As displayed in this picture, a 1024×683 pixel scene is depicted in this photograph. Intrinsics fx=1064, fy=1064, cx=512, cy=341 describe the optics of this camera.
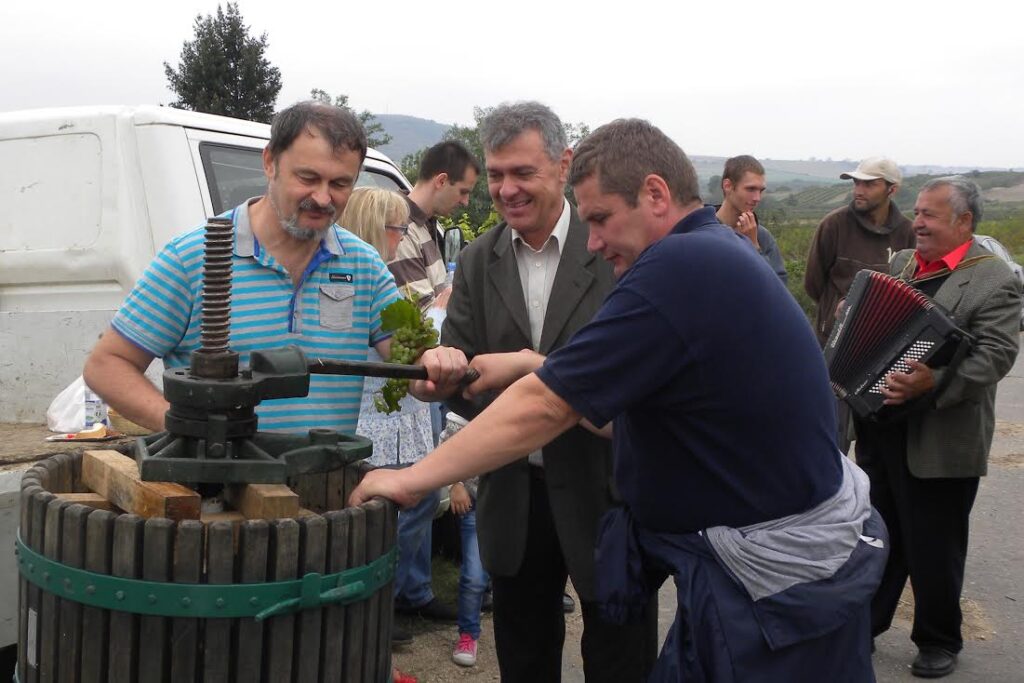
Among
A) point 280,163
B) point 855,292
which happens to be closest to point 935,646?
point 855,292

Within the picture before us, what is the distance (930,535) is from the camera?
5031mm

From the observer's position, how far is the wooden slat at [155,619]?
207 cm

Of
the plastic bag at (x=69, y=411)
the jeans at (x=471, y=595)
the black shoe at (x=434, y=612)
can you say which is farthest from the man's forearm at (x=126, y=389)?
the black shoe at (x=434, y=612)

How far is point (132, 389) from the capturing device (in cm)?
279

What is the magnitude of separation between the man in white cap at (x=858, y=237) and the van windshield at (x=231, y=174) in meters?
3.77

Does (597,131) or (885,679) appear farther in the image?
(885,679)

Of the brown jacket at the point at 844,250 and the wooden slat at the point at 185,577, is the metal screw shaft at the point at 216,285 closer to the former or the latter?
the wooden slat at the point at 185,577

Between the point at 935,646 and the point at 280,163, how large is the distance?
3993 mm

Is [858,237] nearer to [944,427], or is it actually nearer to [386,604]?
[944,427]

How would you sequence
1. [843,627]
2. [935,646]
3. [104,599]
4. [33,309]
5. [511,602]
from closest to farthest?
[104,599]
[843,627]
[511,602]
[33,309]
[935,646]

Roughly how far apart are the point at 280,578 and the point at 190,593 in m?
0.17

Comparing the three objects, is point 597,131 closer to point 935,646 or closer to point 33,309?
point 33,309

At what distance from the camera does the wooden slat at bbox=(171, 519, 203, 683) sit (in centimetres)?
208

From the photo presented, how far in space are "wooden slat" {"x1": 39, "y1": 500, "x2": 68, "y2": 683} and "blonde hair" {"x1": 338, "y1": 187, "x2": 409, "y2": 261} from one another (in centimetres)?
280
